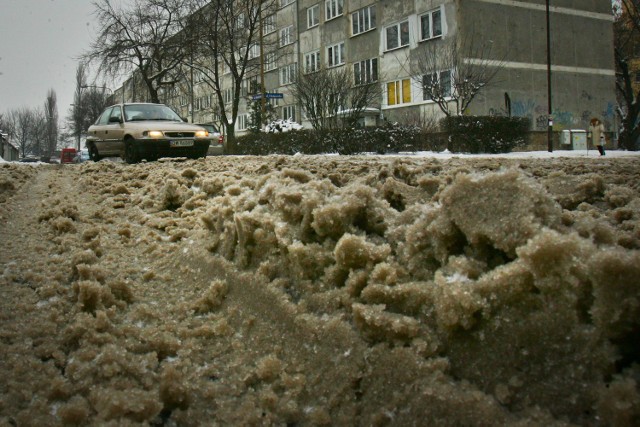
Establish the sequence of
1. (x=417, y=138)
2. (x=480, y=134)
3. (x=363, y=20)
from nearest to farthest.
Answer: (x=417, y=138), (x=480, y=134), (x=363, y=20)

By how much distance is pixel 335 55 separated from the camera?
3462cm

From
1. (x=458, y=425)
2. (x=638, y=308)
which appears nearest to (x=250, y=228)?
(x=458, y=425)

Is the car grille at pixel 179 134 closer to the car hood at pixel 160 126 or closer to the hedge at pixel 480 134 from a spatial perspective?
the car hood at pixel 160 126

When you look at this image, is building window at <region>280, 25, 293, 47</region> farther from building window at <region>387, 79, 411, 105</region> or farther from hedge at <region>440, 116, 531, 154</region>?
hedge at <region>440, 116, 531, 154</region>

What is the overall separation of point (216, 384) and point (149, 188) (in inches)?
158

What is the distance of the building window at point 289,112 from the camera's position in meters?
39.5

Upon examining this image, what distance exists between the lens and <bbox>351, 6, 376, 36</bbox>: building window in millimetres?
30909

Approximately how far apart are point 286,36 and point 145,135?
30.3 meters

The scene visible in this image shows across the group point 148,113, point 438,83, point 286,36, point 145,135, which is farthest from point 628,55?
point 145,135

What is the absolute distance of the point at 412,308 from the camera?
1.93 metres

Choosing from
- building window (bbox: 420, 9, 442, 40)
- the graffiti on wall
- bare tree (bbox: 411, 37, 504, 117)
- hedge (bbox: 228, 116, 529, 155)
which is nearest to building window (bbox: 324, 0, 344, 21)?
building window (bbox: 420, 9, 442, 40)

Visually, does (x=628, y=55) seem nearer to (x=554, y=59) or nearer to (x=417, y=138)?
(x=554, y=59)

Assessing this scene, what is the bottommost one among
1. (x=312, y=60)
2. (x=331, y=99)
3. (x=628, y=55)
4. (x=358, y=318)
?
(x=358, y=318)

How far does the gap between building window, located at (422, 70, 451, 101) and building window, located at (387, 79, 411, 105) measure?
3.77 m
